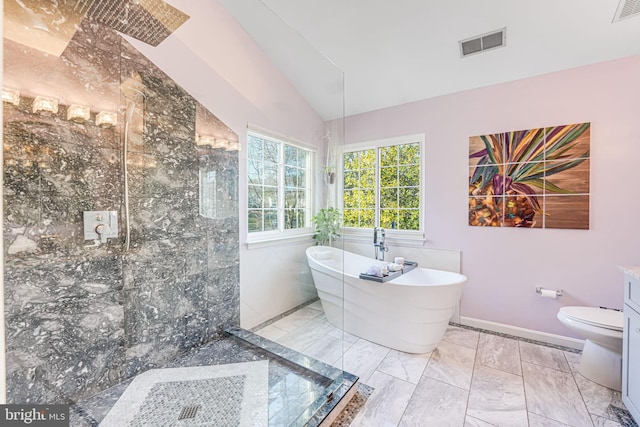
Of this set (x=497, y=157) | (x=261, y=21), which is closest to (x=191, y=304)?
(x=261, y=21)

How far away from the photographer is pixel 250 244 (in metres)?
2.51

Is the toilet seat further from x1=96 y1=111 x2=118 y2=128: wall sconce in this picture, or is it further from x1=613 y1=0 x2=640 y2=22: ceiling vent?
x1=96 y1=111 x2=118 y2=128: wall sconce

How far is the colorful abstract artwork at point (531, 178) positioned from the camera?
225 centimetres

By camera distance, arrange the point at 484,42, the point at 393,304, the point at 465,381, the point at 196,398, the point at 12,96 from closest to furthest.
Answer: the point at 12,96 → the point at 196,398 → the point at 465,381 → the point at 484,42 → the point at 393,304

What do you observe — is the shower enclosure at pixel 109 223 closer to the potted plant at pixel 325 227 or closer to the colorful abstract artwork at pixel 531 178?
A: the potted plant at pixel 325 227

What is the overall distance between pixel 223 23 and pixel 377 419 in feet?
10.2

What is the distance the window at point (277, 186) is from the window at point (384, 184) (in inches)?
26.6

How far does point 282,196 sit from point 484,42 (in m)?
2.17

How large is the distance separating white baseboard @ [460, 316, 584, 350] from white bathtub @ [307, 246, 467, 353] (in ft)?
1.70

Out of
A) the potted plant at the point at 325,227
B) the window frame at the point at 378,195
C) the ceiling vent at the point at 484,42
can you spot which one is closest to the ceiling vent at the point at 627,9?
the ceiling vent at the point at 484,42

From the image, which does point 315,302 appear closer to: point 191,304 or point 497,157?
point 191,304

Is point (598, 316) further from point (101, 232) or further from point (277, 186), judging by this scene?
point (101, 232)

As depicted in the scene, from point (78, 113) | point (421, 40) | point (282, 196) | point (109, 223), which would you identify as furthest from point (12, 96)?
point (421, 40)

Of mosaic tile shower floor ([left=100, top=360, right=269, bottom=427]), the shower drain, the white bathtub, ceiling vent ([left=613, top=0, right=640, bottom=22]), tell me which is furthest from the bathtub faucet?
ceiling vent ([left=613, top=0, right=640, bottom=22])
